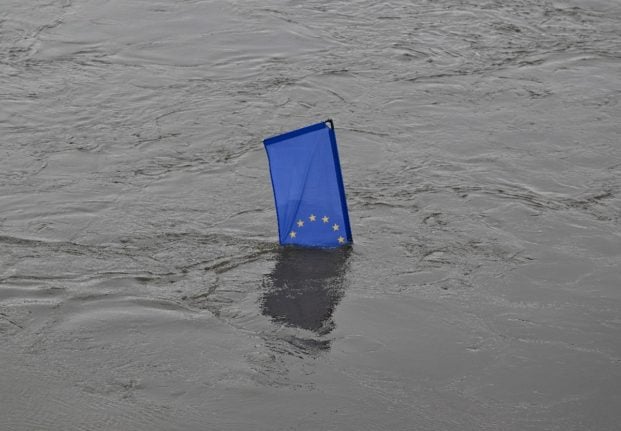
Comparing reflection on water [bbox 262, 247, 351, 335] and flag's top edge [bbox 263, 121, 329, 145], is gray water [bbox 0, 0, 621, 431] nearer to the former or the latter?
reflection on water [bbox 262, 247, 351, 335]

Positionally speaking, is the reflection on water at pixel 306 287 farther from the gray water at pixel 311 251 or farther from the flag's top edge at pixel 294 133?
the flag's top edge at pixel 294 133

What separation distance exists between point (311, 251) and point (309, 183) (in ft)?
1.77

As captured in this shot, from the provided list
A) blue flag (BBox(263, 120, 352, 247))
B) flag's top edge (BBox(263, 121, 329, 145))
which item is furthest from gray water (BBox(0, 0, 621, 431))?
flag's top edge (BBox(263, 121, 329, 145))

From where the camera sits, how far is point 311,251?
7.45 metres

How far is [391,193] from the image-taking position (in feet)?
27.3

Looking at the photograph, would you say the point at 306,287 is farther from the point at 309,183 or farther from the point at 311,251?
the point at 309,183

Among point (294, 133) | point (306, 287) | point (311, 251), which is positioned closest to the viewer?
point (306, 287)

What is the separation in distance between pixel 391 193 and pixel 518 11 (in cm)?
617

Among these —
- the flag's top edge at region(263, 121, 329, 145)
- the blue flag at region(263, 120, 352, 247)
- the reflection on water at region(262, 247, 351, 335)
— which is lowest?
the reflection on water at region(262, 247, 351, 335)

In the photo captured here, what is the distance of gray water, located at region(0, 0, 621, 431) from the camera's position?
5.77 meters

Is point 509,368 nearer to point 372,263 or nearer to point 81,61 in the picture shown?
point 372,263

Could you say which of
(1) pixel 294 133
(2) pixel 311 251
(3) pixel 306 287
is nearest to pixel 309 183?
(1) pixel 294 133

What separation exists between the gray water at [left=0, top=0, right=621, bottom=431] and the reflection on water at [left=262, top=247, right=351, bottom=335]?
0.07 feet

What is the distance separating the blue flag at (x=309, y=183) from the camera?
7.29 meters
